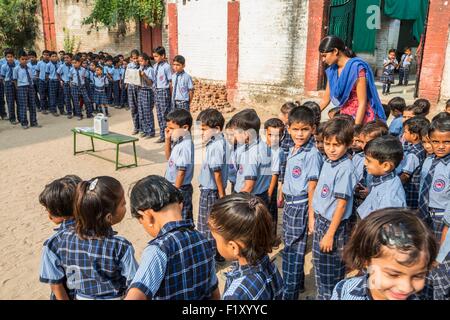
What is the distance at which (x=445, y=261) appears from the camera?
7.42ft

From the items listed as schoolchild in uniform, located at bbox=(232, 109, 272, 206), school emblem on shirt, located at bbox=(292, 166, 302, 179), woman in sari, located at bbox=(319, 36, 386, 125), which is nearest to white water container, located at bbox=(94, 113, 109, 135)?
schoolchild in uniform, located at bbox=(232, 109, 272, 206)

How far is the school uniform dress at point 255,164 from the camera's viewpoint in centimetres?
329

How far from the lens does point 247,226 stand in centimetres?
161

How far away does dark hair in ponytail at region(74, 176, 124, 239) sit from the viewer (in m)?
1.91

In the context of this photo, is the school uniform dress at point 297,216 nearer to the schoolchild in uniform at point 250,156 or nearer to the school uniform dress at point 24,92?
the schoolchild in uniform at point 250,156

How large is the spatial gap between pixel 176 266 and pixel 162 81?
6.12 metres

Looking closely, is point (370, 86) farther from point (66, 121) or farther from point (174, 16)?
point (174, 16)

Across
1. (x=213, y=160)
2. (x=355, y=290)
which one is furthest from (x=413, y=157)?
(x=355, y=290)

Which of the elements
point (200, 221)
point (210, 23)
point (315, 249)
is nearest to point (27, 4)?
point (210, 23)

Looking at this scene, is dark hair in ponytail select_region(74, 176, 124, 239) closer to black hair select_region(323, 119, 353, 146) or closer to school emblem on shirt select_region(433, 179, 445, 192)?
black hair select_region(323, 119, 353, 146)

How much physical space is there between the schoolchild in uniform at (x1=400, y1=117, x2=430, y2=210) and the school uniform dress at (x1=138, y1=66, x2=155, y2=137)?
5.29 metres

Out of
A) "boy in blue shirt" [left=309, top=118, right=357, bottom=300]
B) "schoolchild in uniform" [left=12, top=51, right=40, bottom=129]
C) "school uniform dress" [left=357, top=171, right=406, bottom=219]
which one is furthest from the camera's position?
"schoolchild in uniform" [left=12, top=51, right=40, bottom=129]

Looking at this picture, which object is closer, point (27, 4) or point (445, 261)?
point (445, 261)

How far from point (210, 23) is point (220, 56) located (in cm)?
93
